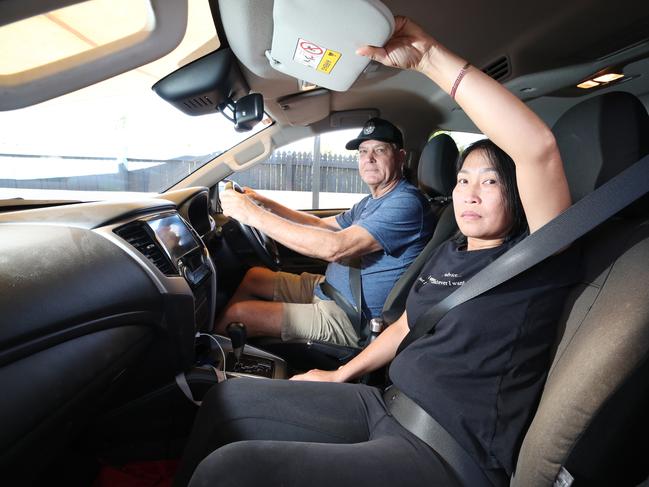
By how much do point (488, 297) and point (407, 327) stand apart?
1.40ft

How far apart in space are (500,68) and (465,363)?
168cm

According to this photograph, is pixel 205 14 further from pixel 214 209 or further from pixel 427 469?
pixel 427 469

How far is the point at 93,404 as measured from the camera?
103 cm

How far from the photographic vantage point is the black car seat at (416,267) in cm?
169

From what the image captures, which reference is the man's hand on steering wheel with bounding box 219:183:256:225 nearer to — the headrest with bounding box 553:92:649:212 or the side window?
the side window

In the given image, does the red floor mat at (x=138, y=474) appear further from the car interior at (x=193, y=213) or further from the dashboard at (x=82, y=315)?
the dashboard at (x=82, y=315)

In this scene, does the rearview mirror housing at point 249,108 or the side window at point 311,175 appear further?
the side window at point 311,175

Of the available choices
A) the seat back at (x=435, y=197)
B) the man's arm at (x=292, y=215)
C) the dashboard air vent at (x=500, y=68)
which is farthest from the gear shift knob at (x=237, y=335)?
the dashboard air vent at (x=500, y=68)

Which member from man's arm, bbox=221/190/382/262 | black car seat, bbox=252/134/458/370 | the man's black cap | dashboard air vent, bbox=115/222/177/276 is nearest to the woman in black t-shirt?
dashboard air vent, bbox=115/222/177/276

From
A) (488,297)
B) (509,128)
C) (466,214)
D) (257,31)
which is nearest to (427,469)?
(488,297)

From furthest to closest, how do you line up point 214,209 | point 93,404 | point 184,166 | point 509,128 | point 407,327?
point 214,209, point 184,166, point 407,327, point 93,404, point 509,128

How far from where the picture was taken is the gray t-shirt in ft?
5.90

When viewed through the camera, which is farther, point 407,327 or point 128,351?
point 407,327

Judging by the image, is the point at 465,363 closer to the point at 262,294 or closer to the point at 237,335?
the point at 237,335
